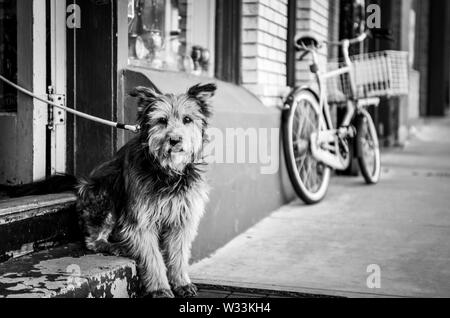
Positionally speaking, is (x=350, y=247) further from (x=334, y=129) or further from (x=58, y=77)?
(x=58, y=77)

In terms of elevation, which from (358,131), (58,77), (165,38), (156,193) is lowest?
(156,193)

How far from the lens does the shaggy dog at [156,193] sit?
304 centimetres

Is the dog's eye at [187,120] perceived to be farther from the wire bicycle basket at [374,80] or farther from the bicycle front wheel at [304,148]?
the wire bicycle basket at [374,80]

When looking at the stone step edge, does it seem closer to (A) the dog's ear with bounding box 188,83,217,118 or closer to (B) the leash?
(B) the leash

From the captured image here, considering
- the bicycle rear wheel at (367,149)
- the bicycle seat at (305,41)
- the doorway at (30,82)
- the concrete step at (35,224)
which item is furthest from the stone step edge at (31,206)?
the bicycle rear wheel at (367,149)

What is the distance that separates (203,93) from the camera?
3184 millimetres

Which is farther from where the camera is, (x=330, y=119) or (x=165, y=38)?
(x=330, y=119)

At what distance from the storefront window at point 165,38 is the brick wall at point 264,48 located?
1.37ft

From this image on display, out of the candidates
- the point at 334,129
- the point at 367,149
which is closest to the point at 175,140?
the point at 334,129

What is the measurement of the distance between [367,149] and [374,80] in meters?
0.90

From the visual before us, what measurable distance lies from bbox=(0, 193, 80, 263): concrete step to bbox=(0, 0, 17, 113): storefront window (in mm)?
763

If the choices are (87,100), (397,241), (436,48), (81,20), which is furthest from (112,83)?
(436,48)

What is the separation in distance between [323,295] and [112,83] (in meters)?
1.74
